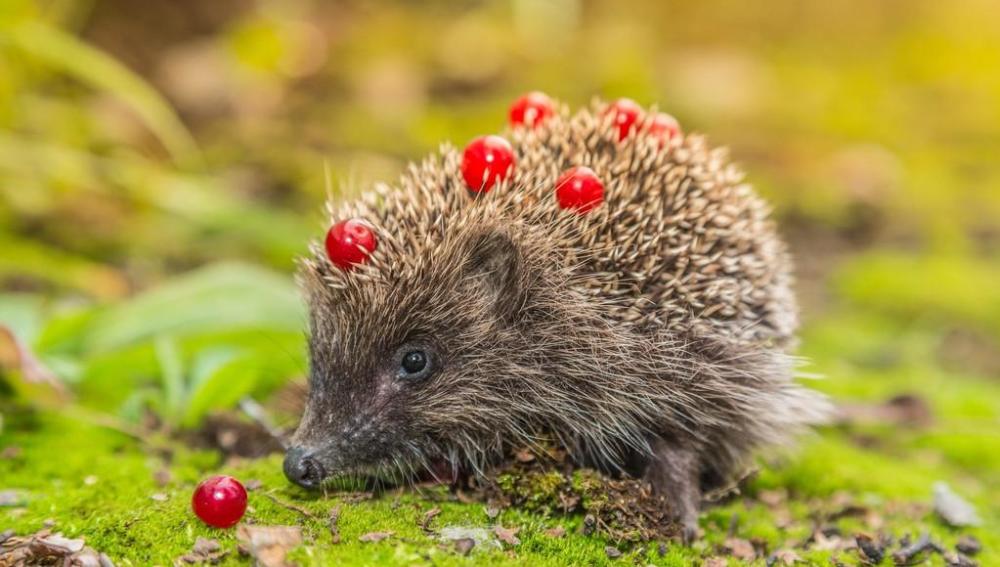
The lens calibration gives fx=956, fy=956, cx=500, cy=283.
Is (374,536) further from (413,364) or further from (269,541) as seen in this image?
(413,364)

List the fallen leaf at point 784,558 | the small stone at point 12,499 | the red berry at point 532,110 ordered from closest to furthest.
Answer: the fallen leaf at point 784,558, the small stone at point 12,499, the red berry at point 532,110

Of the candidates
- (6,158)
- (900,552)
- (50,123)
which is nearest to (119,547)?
(900,552)

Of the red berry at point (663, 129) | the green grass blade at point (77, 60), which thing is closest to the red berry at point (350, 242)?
the red berry at point (663, 129)

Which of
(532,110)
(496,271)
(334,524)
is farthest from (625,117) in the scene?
(334,524)

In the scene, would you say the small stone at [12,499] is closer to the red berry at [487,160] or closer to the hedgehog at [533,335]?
the hedgehog at [533,335]

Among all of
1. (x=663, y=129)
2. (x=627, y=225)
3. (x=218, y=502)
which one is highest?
(x=663, y=129)

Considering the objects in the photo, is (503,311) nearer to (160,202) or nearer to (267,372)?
(267,372)
